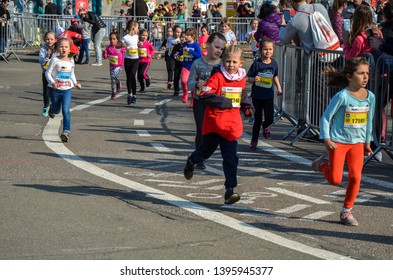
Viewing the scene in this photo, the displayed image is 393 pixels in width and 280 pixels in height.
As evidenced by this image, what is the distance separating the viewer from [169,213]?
346 inches

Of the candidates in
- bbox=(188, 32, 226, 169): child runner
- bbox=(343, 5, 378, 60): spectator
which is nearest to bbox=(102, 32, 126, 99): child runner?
bbox=(343, 5, 378, 60): spectator

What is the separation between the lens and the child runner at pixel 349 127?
337 inches

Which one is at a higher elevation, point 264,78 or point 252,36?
point 264,78

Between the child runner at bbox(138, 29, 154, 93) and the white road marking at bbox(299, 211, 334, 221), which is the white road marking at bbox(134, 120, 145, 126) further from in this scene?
the white road marking at bbox(299, 211, 334, 221)

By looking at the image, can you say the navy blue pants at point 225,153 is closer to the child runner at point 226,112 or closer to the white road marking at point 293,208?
the child runner at point 226,112

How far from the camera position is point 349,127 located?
8641 millimetres

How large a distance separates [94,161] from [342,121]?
4070 mm

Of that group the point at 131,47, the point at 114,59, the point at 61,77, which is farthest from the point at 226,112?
the point at 131,47

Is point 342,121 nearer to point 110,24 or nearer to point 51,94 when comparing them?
point 51,94

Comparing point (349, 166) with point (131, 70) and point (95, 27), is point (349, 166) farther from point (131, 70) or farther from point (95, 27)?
point (95, 27)

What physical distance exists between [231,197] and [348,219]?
3.96 feet

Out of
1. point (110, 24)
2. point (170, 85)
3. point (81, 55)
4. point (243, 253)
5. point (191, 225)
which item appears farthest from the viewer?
point (110, 24)

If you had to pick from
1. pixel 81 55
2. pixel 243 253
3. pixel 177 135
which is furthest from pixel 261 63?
pixel 81 55

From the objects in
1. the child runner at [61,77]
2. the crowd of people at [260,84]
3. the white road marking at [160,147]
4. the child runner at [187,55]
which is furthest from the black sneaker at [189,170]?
the child runner at [187,55]
